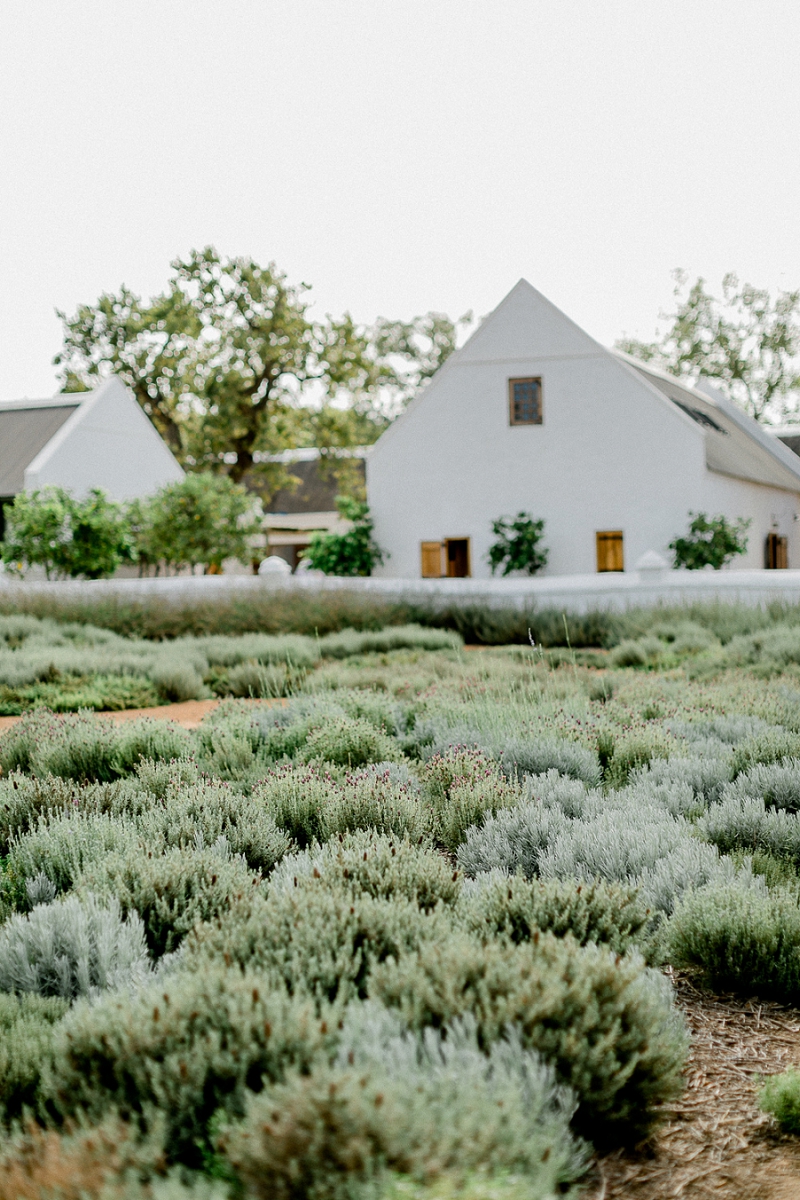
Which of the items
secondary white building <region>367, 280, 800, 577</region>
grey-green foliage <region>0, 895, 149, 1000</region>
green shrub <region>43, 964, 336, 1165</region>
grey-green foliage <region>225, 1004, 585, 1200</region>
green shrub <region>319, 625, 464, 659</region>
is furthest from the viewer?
secondary white building <region>367, 280, 800, 577</region>

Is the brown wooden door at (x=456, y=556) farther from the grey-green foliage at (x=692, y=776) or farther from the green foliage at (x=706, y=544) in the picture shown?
the grey-green foliage at (x=692, y=776)

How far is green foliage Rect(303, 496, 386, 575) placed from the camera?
82.1ft

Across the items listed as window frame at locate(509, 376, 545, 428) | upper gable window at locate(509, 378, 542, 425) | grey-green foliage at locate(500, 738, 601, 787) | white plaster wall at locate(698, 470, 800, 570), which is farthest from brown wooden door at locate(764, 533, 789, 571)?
grey-green foliage at locate(500, 738, 601, 787)

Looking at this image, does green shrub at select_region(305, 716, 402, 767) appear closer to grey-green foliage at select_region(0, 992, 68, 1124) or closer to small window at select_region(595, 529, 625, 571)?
grey-green foliage at select_region(0, 992, 68, 1124)

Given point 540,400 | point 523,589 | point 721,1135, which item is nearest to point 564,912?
point 721,1135

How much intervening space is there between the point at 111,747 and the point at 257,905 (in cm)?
383

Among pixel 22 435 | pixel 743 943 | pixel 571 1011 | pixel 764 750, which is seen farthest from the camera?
pixel 22 435

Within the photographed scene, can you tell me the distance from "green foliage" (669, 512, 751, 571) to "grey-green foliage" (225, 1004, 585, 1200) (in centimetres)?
2073

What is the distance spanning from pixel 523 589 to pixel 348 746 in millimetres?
11589

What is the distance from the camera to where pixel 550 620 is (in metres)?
15.8

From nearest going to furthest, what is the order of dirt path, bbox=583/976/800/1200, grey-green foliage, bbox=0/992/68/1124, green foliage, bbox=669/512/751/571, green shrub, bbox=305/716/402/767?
dirt path, bbox=583/976/800/1200
grey-green foliage, bbox=0/992/68/1124
green shrub, bbox=305/716/402/767
green foliage, bbox=669/512/751/571

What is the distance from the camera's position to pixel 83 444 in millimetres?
28328

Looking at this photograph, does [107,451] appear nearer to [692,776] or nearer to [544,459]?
[544,459]

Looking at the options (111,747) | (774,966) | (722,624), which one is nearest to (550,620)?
(722,624)
